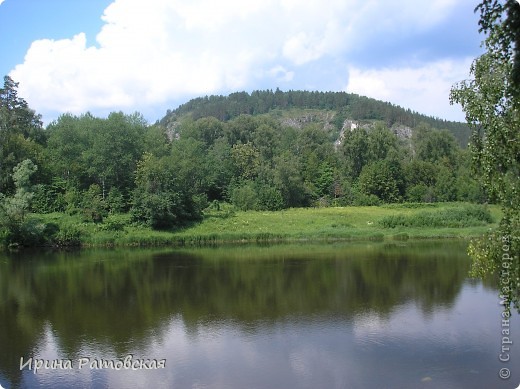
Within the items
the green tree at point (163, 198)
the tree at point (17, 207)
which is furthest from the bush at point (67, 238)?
the green tree at point (163, 198)

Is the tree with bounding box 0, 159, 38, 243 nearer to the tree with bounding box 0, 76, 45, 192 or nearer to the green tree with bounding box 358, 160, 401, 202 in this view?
the tree with bounding box 0, 76, 45, 192

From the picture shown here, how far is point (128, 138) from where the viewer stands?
222ft

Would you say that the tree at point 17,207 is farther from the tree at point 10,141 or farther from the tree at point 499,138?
the tree at point 499,138

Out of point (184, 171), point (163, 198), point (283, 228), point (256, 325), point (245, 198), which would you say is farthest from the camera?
point (245, 198)

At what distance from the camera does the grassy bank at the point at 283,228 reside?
2112 inches

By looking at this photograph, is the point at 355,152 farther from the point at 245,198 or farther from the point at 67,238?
the point at 67,238

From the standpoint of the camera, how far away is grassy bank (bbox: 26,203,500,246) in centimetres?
5366

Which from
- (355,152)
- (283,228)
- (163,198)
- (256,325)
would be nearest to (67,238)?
(163,198)

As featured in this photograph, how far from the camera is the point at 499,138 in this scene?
402 inches

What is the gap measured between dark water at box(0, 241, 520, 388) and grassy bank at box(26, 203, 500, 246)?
13.6 metres

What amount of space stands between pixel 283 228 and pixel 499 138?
47.2 metres

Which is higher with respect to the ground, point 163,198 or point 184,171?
point 184,171

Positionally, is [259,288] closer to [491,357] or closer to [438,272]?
[438,272]

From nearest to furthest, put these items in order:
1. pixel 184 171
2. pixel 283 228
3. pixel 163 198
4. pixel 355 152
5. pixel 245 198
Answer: pixel 163 198
pixel 283 228
pixel 184 171
pixel 245 198
pixel 355 152
